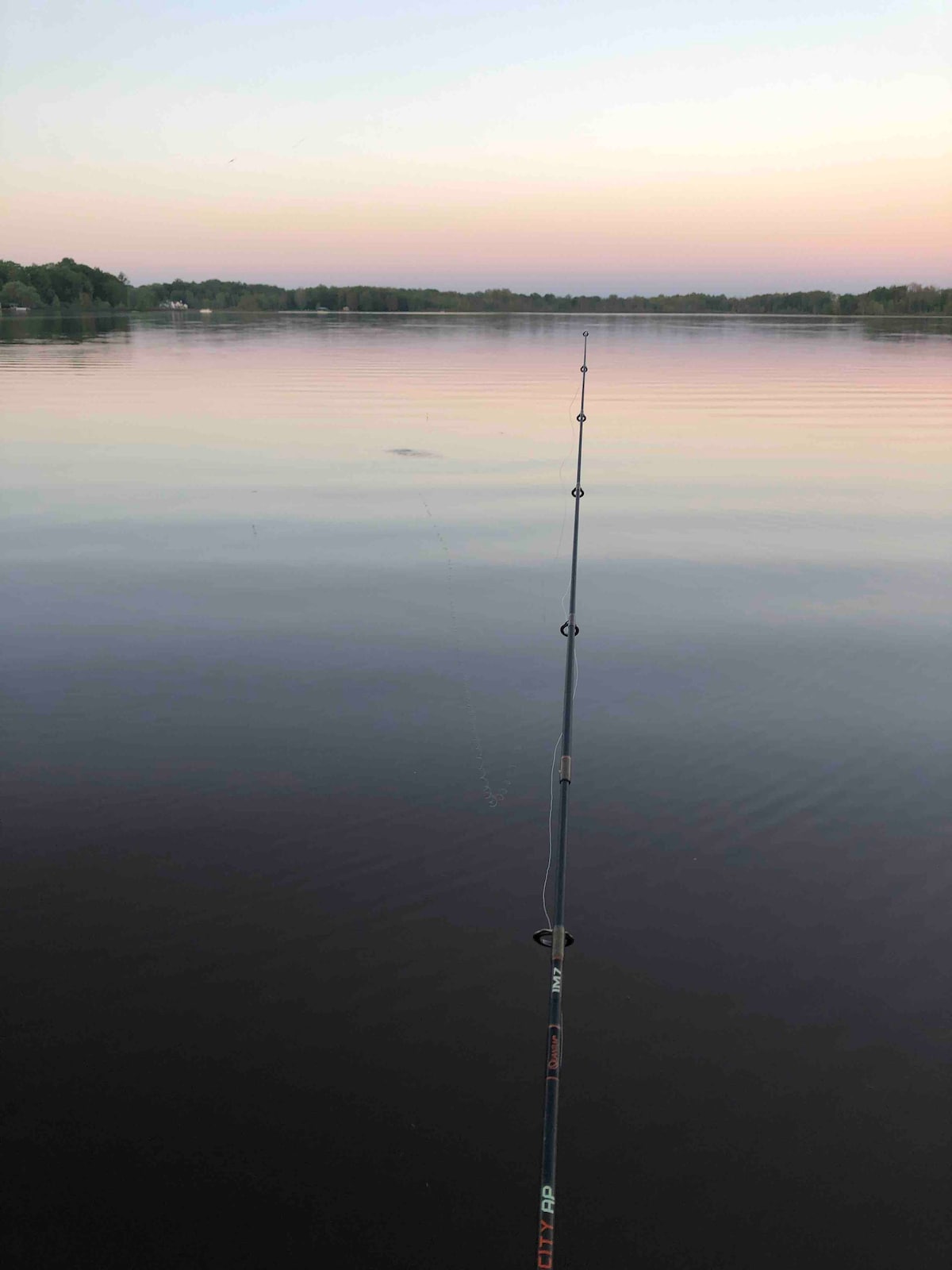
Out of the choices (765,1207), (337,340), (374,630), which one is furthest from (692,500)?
(337,340)

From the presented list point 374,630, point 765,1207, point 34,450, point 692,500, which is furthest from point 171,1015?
point 34,450

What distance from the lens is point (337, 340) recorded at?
2805 inches

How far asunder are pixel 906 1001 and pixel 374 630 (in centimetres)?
659

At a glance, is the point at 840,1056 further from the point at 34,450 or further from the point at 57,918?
the point at 34,450

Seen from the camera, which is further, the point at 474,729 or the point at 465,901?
the point at 474,729

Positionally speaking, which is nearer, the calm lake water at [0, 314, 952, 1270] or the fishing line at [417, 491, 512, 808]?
the calm lake water at [0, 314, 952, 1270]

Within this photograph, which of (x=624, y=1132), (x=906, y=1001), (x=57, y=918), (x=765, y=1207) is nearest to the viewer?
(x=765, y=1207)

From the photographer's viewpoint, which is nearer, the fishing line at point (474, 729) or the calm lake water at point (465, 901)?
the calm lake water at point (465, 901)

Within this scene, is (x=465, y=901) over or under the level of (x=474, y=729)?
under

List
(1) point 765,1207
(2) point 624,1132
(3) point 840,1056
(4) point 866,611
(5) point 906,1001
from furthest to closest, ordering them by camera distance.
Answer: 1. (4) point 866,611
2. (5) point 906,1001
3. (3) point 840,1056
4. (2) point 624,1132
5. (1) point 765,1207

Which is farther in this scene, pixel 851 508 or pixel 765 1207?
pixel 851 508

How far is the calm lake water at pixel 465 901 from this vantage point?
13.3 feet

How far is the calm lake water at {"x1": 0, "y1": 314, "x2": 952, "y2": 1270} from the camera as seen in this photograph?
406 cm

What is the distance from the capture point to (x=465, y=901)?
579 cm
